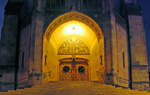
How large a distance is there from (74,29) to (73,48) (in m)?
2.71

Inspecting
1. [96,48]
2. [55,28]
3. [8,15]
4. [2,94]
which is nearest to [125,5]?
[96,48]

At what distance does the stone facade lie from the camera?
18.5 metres

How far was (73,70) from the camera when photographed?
79.3 ft

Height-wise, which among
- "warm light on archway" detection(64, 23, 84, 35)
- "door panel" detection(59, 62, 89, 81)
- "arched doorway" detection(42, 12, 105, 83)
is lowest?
"door panel" detection(59, 62, 89, 81)

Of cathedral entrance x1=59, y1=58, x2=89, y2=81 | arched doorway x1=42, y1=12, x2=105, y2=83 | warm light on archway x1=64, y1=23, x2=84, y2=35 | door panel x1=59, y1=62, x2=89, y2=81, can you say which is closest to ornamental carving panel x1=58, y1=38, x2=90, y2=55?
arched doorway x1=42, y1=12, x2=105, y2=83

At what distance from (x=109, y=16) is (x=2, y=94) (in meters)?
10.8

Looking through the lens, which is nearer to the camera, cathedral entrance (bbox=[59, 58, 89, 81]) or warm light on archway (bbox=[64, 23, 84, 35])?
warm light on archway (bbox=[64, 23, 84, 35])

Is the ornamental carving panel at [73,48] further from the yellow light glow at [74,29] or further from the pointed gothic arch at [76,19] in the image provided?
the pointed gothic arch at [76,19]

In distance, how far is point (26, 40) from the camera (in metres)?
20.2

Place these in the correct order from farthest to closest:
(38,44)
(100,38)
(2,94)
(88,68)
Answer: (88,68)
(100,38)
(38,44)
(2,94)

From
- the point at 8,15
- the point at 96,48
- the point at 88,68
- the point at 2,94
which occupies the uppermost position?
the point at 8,15

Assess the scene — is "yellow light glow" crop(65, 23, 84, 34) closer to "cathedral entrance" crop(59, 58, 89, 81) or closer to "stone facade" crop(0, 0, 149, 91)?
"stone facade" crop(0, 0, 149, 91)

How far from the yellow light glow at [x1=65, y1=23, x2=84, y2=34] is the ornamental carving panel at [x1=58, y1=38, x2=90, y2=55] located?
1516mm

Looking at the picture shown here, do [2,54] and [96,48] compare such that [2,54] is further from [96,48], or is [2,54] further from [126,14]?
[126,14]
